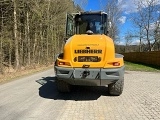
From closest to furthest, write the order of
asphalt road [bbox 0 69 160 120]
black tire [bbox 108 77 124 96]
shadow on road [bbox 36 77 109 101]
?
asphalt road [bbox 0 69 160 120] < black tire [bbox 108 77 124 96] < shadow on road [bbox 36 77 109 101]

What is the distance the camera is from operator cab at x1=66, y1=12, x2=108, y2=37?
9.98m

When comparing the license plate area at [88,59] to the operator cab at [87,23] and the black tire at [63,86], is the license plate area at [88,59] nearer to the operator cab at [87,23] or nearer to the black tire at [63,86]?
the black tire at [63,86]

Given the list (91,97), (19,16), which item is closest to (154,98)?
(91,97)

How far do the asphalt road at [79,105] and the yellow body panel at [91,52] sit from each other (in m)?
1.16

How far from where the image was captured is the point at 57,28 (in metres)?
36.1

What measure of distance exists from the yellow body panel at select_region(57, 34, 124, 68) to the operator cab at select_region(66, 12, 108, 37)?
1879mm

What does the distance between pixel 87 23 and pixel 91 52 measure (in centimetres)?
255

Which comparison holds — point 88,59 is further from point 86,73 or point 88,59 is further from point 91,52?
point 86,73

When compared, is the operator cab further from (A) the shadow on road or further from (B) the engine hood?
(A) the shadow on road

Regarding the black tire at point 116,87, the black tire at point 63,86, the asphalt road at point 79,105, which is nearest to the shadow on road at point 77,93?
the asphalt road at point 79,105

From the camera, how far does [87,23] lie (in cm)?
1014

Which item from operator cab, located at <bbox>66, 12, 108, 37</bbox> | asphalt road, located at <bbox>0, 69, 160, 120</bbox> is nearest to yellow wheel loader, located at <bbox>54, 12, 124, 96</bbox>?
asphalt road, located at <bbox>0, 69, 160, 120</bbox>

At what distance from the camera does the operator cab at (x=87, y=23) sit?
9984 millimetres

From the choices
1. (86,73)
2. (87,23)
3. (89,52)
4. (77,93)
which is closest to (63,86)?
(77,93)
